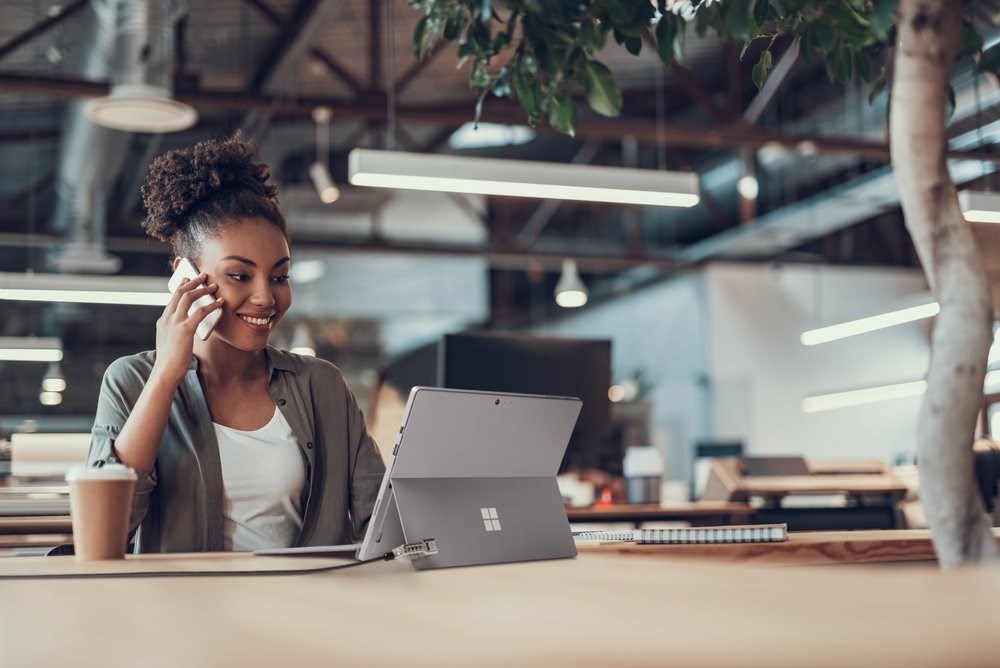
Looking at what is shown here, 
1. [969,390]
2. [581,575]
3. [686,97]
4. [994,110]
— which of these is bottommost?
[581,575]

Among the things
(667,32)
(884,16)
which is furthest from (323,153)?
(884,16)

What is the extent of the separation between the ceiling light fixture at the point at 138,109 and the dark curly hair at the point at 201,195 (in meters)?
3.60

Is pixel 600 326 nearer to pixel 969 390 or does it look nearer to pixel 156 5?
pixel 156 5

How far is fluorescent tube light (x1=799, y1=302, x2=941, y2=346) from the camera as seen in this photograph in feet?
30.2

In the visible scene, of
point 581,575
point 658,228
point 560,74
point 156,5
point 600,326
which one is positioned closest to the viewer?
point 581,575

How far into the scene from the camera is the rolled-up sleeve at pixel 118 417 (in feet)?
6.27

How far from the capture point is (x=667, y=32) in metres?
1.44

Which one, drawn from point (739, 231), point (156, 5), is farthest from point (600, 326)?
point (156, 5)

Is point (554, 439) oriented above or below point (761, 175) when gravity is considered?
below

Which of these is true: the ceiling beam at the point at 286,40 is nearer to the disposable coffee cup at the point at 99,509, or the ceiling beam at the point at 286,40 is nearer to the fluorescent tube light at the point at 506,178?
the fluorescent tube light at the point at 506,178

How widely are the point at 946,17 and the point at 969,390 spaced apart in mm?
363

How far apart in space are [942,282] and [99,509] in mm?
1252

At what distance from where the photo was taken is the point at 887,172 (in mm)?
10180

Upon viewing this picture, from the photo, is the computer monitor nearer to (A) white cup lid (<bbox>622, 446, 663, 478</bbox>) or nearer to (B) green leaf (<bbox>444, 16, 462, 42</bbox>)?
(A) white cup lid (<bbox>622, 446, 663, 478</bbox>)
